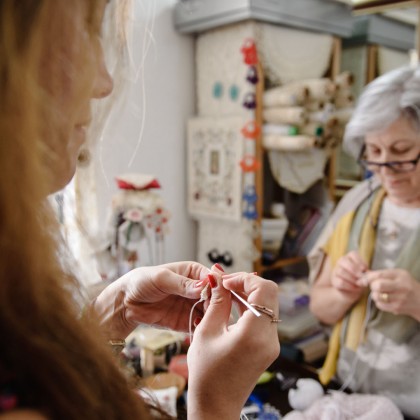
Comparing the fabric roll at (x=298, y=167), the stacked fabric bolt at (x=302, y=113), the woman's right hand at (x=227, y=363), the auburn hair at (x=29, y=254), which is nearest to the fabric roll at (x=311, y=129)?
the stacked fabric bolt at (x=302, y=113)

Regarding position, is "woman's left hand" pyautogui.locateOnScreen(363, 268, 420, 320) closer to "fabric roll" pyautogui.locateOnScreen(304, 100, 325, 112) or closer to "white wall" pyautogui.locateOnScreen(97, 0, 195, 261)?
"fabric roll" pyautogui.locateOnScreen(304, 100, 325, 112)

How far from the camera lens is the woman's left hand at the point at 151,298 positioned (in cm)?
62

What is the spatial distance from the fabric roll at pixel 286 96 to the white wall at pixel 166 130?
44 centimetres

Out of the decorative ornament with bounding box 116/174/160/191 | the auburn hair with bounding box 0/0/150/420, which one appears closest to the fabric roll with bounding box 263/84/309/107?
the decorative ornament with bounding box 116/174/160/191

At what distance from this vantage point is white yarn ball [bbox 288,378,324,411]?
3.47 feet

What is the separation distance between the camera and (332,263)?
53.2 inches

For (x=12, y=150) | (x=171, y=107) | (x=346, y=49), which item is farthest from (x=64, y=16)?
(x=346, y=49)

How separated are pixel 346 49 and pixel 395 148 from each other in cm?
133

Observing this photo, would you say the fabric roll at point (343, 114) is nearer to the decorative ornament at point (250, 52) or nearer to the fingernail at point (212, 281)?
the decorative ornament at point (250, 52)

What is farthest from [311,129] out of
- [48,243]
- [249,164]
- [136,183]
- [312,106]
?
[48,243]

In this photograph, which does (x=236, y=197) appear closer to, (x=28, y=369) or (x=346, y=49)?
(x=346, y=49)

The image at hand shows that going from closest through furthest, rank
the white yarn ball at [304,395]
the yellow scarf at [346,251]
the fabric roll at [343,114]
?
the white yarn ball at [304,395], the yellow scarf at [346,251], the fabric roll at [343,114]

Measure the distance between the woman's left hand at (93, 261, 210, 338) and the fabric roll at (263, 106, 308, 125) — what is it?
1220mm

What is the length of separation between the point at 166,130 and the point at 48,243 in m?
1.71
